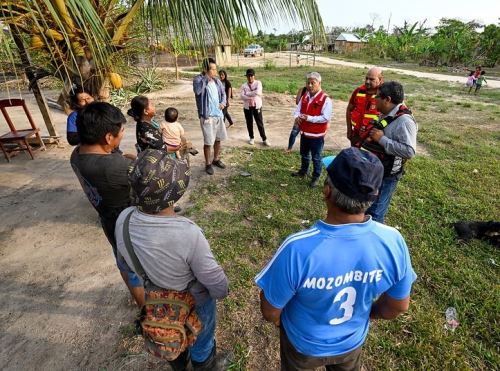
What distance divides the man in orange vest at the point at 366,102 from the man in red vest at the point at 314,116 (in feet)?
1.31

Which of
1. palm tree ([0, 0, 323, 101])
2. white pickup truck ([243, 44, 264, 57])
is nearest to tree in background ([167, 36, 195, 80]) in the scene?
palm tree ([0, 0, 323, 101])

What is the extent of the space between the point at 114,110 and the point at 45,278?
7.48 ft

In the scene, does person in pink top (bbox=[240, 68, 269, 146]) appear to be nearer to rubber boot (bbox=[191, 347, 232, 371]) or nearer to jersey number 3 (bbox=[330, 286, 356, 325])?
rubber boot (bbox=[191, 347, 232, 371])

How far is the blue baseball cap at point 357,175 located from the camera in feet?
3.68

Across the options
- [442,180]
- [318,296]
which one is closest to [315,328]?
[318,296]

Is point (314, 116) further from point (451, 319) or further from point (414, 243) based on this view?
point (451, 319)

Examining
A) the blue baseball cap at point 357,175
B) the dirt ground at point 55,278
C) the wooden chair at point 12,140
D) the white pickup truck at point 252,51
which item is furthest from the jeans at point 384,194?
the white pickup truck at point 252,51

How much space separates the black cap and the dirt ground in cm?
166

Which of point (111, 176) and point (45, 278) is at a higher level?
point (111, 176)

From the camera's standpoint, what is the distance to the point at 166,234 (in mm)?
1402

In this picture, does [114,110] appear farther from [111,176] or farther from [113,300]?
[113,300]

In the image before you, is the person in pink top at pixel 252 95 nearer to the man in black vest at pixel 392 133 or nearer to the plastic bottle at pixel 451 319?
the man in black vest at pixel 392 133

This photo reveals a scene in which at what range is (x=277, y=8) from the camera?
2.07 metres

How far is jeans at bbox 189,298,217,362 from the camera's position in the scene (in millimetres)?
1789
